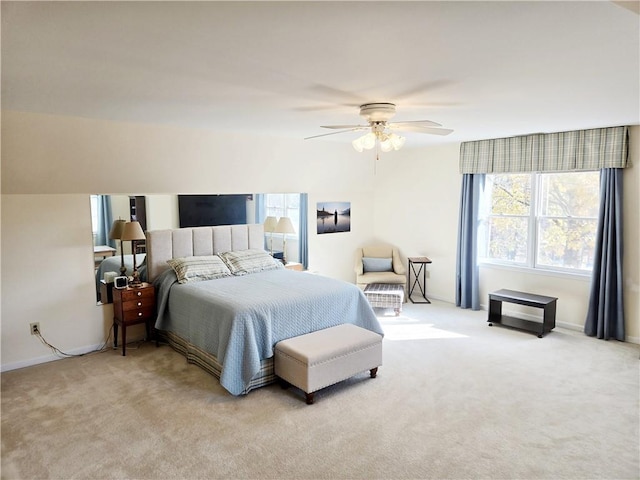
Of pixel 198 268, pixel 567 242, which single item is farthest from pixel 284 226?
pixel 567 242

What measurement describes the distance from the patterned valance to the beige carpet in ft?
6.62

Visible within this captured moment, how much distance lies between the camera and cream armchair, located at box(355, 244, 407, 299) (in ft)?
20.3

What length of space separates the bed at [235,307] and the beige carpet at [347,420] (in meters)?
0.23

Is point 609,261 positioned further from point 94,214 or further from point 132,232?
point 94,214

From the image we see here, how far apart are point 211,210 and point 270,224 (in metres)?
0.86

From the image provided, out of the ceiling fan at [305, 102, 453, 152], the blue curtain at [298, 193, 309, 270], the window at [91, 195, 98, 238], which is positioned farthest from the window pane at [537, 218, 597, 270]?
the window at [91, 195, 98, 238]

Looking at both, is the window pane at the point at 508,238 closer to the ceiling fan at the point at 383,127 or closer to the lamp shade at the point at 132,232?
the ceiling fan at the point at 383,127

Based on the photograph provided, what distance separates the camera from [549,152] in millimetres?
5164

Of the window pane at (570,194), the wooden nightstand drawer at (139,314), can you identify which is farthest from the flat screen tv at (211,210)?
the window pane at (570,194)

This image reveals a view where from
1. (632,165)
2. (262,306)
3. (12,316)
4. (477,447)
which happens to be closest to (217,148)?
(262,306)

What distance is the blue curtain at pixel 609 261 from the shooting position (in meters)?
4.71

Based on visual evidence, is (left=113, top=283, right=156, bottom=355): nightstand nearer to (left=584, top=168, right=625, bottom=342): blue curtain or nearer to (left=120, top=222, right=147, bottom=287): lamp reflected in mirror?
(left=120, top=222, right=147, bottom=287): lamp reflected in mirror

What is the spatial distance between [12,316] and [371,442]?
3.37m

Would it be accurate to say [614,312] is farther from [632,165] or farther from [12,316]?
[12,316]
